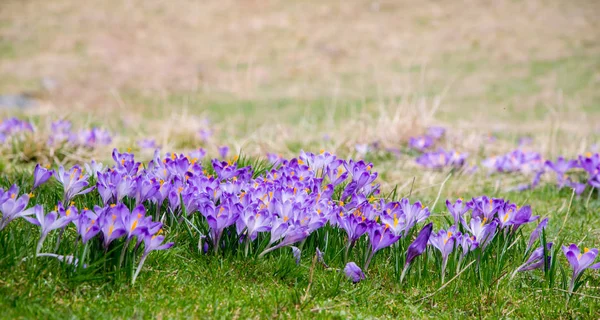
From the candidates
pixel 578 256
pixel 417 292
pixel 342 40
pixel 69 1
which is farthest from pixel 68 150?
pixel 69 1

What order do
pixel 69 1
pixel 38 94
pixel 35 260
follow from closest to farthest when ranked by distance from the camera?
pixel 35 260 → pixel 38 94 → pixel 69 1

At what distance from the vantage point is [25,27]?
26.4 metres

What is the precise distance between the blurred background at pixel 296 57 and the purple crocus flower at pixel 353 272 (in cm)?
827

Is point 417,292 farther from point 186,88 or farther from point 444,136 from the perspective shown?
point 186,88

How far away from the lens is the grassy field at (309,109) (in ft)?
7.22

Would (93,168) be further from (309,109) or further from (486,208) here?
(309,109)

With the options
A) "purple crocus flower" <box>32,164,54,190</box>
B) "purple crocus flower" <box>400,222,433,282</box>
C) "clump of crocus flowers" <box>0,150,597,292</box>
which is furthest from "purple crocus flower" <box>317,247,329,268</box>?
"purple crocus flower" <box>32,164,54,190</box>

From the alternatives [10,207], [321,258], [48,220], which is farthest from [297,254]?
[10,207]

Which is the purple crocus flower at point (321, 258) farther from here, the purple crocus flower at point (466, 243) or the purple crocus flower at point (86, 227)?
the purple crocus flower at point (86, 227)

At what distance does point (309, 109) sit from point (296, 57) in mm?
11588

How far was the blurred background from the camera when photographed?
16016mm

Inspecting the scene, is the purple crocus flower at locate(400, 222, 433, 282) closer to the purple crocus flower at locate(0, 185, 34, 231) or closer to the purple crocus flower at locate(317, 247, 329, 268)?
the purple crocus flower at locate(317, 247, 329, 268)

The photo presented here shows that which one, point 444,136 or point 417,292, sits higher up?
point 417,292

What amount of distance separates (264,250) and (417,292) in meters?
0.65
